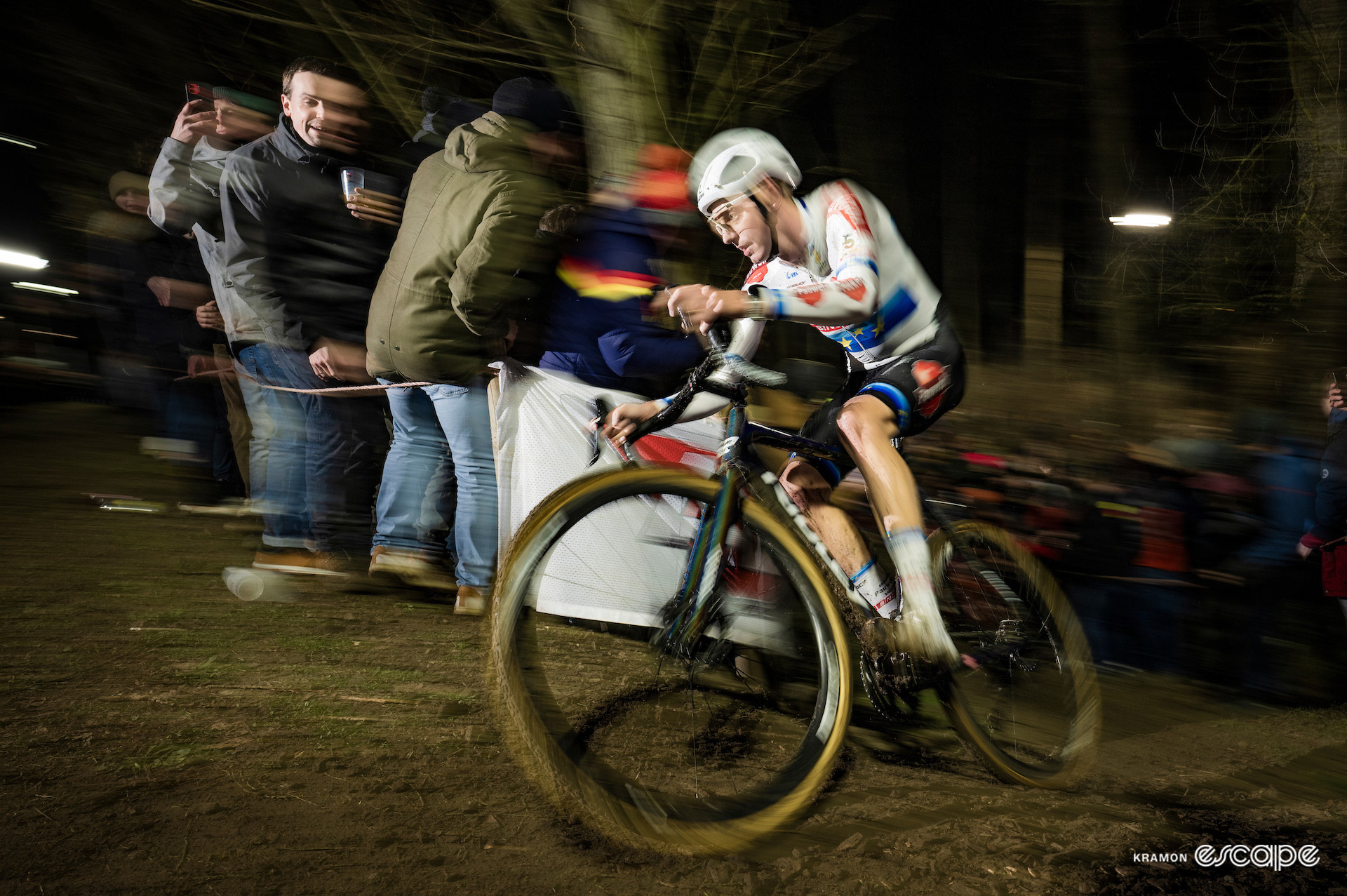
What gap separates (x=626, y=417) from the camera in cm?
230

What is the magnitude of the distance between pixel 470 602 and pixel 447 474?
687mm

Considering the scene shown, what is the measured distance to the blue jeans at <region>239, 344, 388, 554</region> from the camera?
4.27m

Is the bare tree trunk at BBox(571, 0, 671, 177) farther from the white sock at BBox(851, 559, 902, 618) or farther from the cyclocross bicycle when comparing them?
the white sock at BBox(851, 559, 902, 618)

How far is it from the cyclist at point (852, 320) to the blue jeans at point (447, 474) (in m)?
1.72

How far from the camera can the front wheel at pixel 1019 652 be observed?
280 centimetres

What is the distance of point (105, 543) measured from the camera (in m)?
4.89

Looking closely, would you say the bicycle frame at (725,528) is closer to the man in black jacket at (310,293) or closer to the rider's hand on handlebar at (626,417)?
the rider's hand on handlebar at (626,417)

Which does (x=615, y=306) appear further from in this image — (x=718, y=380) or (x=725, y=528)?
(x=725, y=528)

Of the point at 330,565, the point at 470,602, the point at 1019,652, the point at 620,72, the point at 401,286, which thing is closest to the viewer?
the point at 1019,652

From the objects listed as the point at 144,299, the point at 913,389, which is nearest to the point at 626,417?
the point at 913,389

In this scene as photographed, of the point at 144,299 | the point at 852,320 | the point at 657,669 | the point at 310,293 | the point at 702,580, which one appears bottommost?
the point at 657,669

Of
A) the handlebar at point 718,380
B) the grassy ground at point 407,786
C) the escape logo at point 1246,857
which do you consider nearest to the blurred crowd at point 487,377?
the grassy ground at point 407,786

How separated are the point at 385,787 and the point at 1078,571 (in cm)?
331

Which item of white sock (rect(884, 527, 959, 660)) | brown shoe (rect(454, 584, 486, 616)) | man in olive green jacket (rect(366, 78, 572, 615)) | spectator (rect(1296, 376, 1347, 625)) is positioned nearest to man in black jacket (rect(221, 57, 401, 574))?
man in olive green jacket (rect(366, 78, 572, 615))
